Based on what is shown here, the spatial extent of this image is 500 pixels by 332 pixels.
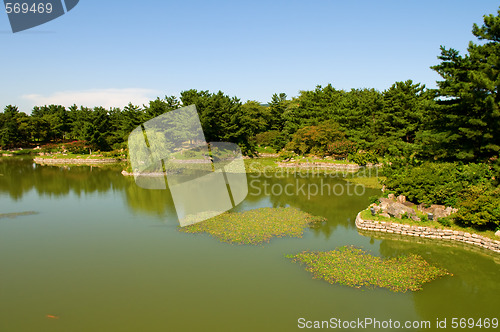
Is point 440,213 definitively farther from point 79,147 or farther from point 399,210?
point 79,147

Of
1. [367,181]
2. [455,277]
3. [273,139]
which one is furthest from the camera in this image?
[273,139]

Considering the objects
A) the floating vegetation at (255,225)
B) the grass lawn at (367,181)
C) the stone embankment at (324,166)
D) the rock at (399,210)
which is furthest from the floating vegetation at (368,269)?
the stone embankment at (324,166)

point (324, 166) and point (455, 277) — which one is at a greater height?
point (324, 166)

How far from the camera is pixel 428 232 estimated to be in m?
17.9

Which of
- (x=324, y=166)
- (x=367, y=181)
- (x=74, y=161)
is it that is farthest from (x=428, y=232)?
(x=74, y=161)

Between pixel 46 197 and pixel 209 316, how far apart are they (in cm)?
2606

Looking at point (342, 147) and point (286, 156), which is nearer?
point (342, 147)

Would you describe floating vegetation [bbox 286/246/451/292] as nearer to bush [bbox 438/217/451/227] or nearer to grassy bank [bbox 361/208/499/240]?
grassy bank [bbox 361/208/499/240]

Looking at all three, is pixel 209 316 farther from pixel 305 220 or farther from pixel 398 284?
pixel 305 220

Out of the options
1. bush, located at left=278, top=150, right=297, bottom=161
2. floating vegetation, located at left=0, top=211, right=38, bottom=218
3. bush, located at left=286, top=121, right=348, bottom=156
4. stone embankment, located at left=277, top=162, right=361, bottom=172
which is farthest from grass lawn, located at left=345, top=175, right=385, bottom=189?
floating vegetation, located at left=0, top=211, right=38, bottom=218

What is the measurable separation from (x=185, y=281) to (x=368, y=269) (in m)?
8.07

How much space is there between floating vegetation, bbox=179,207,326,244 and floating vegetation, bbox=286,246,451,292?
10.1ft

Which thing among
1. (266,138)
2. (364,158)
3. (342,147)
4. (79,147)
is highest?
(79,147)

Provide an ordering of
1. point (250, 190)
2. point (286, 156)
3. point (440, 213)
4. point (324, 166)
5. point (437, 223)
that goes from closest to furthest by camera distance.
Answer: point (437, 223) → point (440, 213) → point (250, 190) → point (324, 166) → point (286, 156)
